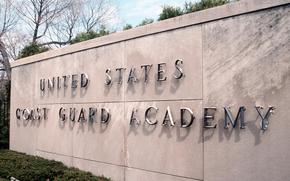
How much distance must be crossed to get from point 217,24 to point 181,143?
5.97ft

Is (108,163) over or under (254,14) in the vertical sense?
under

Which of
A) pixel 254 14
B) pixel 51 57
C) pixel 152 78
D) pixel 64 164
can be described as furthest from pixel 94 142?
pixel 254 14

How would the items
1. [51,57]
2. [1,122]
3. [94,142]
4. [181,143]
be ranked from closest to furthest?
[181,143], [94,142], [51,57], [1,122]

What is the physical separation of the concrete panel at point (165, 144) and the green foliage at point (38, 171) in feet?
A: 3.23

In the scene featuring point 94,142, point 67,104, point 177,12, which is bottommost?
point 94,142

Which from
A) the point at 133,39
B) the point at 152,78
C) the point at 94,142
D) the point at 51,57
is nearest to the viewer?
the point at 152,78

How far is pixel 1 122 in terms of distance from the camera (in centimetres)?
1305

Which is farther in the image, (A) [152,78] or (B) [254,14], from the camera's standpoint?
(A) [152,78]

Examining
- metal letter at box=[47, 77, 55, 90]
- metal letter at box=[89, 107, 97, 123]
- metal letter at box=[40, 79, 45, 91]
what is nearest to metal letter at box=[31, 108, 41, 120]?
metal letter at box=[40, 79, 45, 91]

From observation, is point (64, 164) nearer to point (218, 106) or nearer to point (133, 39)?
point (133, 39)

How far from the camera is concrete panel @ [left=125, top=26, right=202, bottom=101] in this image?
5.83 metres

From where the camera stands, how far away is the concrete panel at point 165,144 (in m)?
5.73

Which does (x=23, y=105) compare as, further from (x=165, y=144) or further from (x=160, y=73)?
(x=165, y=144)

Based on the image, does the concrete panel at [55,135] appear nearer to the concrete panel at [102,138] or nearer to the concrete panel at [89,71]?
the concrete panel at [102,138]
